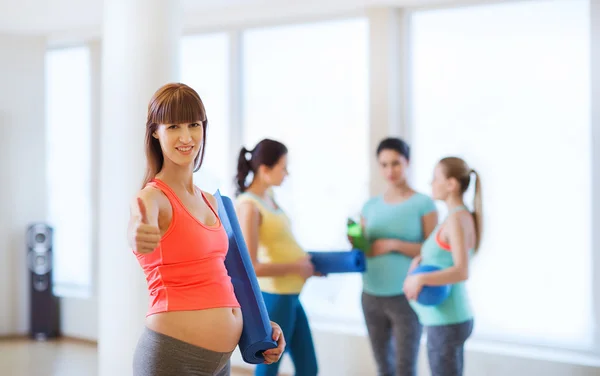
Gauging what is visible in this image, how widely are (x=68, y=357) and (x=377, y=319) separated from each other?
303 cm

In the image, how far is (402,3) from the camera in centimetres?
504

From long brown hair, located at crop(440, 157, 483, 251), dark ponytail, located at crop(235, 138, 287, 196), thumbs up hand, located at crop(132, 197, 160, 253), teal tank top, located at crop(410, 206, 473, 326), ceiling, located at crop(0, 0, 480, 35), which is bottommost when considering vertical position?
teal tank top, located at crop(410, 206, 473, 326)

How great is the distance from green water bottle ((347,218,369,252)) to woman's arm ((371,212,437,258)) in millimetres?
48

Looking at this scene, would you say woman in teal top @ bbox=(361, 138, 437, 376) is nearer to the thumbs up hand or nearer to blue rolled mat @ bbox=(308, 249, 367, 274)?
blue rolled mat @ bbox=(308, 249, 367, 274)

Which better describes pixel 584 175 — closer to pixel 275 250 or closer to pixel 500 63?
pixel 500 63

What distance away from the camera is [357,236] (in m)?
3.95

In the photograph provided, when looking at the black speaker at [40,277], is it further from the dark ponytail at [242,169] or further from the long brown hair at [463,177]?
the long brown hair at [463,177]

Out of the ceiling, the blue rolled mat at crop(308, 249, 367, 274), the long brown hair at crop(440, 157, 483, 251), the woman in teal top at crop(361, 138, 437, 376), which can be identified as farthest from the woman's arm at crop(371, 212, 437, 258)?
the ceiling

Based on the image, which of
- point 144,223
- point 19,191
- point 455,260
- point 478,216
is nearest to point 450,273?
point 455,260

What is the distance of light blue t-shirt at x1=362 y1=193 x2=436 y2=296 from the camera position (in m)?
3.88

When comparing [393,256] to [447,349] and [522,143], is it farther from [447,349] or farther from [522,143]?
[522,143]

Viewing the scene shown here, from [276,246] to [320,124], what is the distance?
206 cm

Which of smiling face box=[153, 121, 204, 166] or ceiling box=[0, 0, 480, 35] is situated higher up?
ceiling box=[0, 0, 480, 35]

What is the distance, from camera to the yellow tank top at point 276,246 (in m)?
3.56
